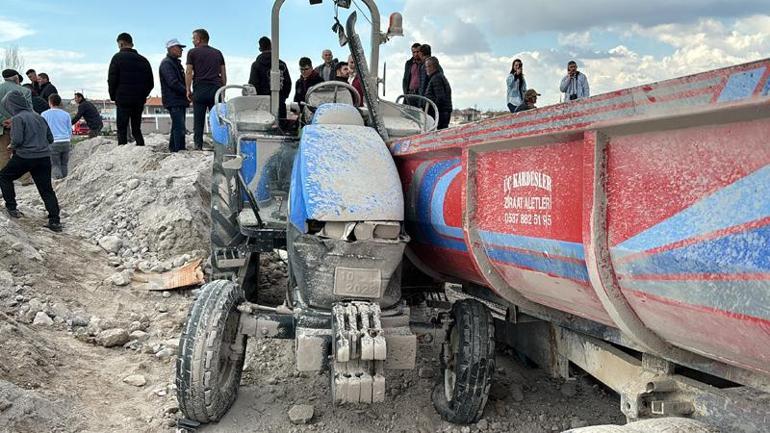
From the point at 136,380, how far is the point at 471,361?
226cm

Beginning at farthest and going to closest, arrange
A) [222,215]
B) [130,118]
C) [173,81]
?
1. [130,118]
2. [173,81]
3. [222,215]

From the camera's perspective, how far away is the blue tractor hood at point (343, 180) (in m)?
3.44

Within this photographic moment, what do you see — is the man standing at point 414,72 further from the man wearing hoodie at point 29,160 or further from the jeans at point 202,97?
the man wearing hoodie at point 29,160

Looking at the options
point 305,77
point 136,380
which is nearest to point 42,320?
point 136,380

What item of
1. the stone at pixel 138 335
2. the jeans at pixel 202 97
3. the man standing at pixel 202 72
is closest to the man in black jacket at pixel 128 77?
the man standing at pixel 202 72

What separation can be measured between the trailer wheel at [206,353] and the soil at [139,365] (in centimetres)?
19

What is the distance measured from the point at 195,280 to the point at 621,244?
5.00 metres

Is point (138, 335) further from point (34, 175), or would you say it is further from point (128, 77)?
point (128, 77)

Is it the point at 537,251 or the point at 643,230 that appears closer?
the point at 643,230

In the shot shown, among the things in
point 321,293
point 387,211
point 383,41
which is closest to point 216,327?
point 321,293

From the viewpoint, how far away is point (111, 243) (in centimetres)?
753

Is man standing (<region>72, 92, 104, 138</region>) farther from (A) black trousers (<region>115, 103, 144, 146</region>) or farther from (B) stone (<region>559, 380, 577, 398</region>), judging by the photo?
(B) stone (<region>559, 380, 577, 398</region>)

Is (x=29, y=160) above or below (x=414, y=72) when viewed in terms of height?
below

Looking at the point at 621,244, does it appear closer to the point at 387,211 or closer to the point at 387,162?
the point at 387,211
